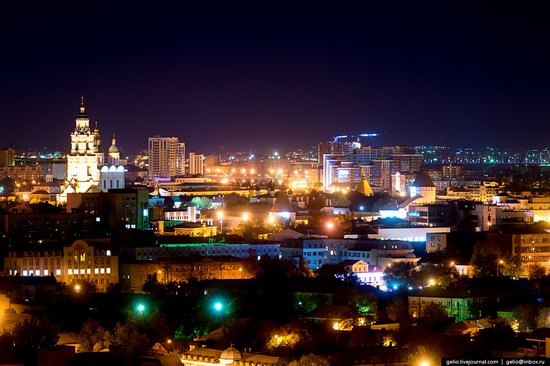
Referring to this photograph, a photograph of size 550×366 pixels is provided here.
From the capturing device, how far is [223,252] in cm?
3044

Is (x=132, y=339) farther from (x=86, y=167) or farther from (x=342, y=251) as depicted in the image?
(x=86, y=167)

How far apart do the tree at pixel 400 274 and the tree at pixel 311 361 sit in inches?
327

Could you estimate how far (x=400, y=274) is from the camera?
27.8 meters

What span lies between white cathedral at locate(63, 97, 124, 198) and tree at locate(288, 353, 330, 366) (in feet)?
72.0

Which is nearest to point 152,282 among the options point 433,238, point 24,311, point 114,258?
point 114,258

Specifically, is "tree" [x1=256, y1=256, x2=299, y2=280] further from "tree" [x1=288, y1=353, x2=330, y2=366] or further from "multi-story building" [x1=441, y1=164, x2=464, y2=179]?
"multi-story building" [x1=441, y1=164, x2=464, y2=179]

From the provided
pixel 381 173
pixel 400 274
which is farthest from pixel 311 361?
pixel 381 173

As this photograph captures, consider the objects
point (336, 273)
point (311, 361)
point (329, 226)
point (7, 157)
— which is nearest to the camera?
point (311, 361)

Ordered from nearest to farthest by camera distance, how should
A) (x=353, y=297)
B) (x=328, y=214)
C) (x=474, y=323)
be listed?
(x=474, y=323)
(x=353, y=297)
(x=328, y=214)

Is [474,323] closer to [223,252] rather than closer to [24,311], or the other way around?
[24,311]

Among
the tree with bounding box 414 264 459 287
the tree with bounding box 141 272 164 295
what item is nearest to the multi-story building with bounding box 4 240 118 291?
the tree with bounding box 141 272 164 295

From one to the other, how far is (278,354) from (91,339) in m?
2.55

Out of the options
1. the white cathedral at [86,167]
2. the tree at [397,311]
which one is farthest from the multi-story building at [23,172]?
the tree at [397,311]

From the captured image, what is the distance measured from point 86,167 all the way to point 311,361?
24.9m
